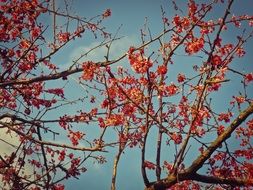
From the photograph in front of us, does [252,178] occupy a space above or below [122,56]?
below

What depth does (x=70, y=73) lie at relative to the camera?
8672 mm

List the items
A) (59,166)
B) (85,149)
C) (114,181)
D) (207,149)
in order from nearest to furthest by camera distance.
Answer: (85,149), (207,149), (59,166), (114,181)

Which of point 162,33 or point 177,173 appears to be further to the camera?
point 162,33

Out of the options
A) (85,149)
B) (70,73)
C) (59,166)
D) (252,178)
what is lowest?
(85,149)

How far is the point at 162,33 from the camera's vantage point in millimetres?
9578

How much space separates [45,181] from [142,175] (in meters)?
2.98

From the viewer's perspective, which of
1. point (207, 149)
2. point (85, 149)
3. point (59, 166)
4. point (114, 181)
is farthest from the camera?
point (114, 181)

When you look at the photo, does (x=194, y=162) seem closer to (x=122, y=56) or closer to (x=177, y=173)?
(x=177, y=173)

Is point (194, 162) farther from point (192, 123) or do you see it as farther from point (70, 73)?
point (70, 73)

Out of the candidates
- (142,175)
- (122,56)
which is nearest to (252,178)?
(142,175)

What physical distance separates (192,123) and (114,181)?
401 cm

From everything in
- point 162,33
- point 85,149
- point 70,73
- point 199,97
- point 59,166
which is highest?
point 162,33

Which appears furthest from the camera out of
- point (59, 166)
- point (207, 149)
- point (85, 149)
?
point (59, 166)

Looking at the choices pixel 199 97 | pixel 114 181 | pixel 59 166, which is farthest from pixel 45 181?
pixel 199 97
